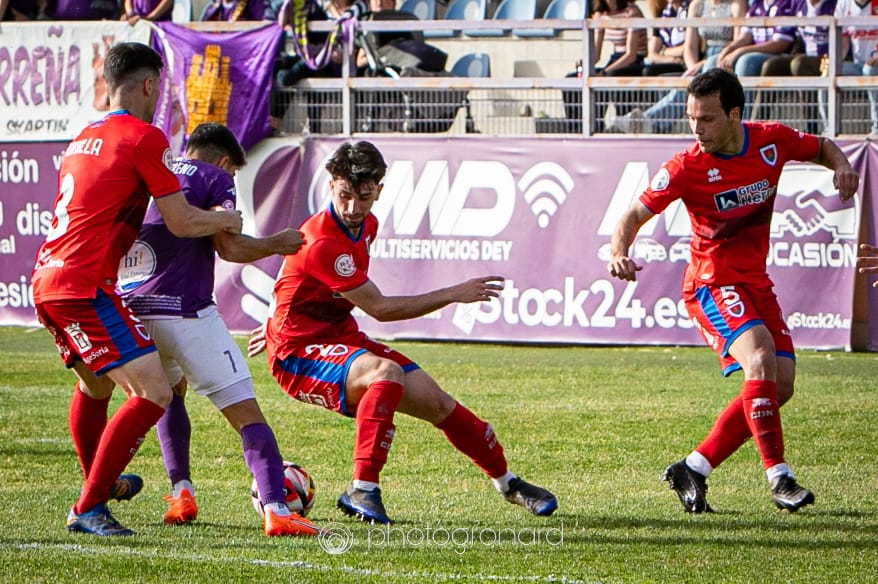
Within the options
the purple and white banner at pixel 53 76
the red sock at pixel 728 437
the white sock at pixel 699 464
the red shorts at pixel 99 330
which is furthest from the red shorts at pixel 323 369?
the purple and white banner at pixel 53 76

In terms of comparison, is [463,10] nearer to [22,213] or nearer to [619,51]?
[619,51]

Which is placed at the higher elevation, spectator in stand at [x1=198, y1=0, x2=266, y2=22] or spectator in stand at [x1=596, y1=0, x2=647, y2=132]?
spectator in stand at [x1=198, y1=0, x2=266, y2=22]

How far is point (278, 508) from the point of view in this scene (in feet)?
21.0

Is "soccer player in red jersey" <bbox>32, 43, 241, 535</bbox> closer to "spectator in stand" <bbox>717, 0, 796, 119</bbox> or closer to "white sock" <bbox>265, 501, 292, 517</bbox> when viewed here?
"white sock" <bbox>265, 501, 292, 517</bbox>

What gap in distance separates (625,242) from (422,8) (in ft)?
37.0

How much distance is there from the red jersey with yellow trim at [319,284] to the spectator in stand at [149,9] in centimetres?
961

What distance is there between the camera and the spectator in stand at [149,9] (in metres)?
16.0

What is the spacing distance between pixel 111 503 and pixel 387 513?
4.89ft

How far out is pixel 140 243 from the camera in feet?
21.9

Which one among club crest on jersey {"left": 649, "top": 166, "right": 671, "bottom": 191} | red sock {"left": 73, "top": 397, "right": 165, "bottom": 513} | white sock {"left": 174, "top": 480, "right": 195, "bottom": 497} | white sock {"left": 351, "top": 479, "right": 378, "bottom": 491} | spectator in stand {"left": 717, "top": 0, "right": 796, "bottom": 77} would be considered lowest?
white sock {"left": 174, "top": 480, "right": 195, "bottom": 497}

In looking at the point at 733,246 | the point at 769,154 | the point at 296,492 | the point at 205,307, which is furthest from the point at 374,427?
the point at 769,154

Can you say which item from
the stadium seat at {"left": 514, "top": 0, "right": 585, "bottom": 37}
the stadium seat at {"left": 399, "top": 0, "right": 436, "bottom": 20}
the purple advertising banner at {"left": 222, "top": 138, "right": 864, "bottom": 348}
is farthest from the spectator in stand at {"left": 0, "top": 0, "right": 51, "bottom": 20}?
the stadium seat at {"left": 514, "top": 0, "right": 585, "bottom": 37}

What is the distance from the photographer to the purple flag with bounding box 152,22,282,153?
15.0 m

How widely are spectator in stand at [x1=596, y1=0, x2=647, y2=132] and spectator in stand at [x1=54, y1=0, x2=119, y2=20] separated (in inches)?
233
